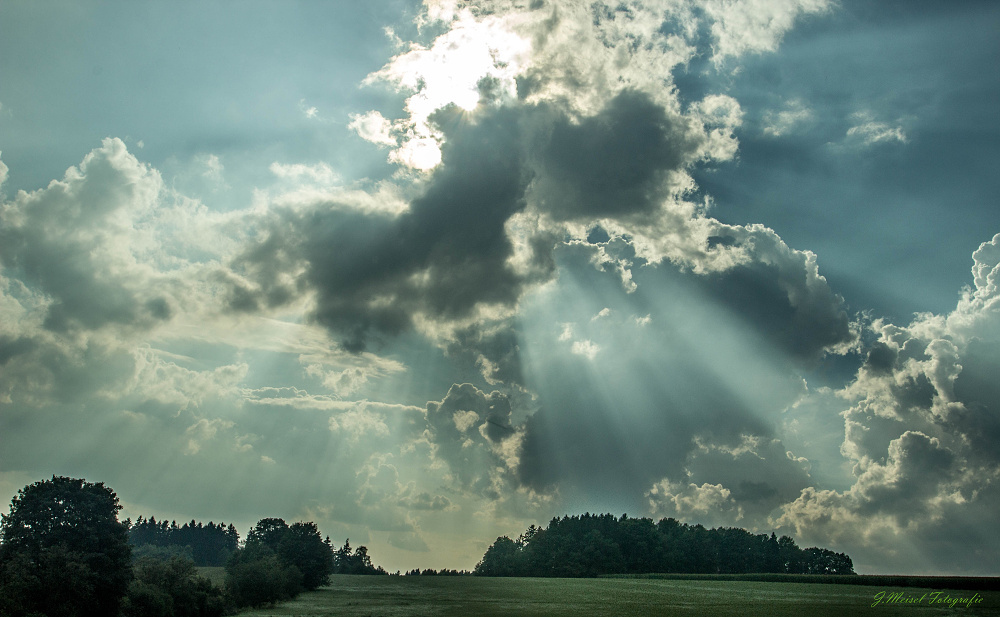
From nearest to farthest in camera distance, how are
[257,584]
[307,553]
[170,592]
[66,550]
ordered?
[66,550] → [170,592] → [257,584] → [307,553]

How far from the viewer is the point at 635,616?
8406 centimetres

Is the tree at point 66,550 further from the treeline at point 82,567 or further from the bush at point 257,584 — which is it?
the bush at point 257,584

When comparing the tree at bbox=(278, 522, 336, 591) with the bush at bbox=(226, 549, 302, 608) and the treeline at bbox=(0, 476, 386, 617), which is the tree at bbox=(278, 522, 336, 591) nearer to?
the bush at bbox=(226, 549, 302, 608)

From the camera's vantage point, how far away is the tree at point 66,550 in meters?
80.6

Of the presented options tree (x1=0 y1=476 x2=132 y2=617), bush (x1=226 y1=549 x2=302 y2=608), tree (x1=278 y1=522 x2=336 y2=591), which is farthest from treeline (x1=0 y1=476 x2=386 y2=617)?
tree (x1=278 y1=522 x2=336 y2=591)

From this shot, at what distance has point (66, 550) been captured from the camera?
289 feet

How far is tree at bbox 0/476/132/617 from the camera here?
264 ft

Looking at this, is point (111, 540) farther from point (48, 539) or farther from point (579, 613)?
point (579, 613)

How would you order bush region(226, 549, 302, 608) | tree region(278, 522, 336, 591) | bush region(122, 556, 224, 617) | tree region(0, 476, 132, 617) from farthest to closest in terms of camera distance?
→ tree region(278, 522, 336, 591)
bush region(226, 549, 302, 608)
bush region(122, 556, 224, 617)
tree region(0, 476, 132, 617)

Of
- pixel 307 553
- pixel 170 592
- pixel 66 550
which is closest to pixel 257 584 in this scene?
pixel 170 592

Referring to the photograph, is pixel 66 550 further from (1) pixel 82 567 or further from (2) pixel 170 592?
(2) pixel 170 592

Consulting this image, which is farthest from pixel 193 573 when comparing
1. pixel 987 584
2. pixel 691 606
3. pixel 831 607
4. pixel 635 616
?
pixel 987 584

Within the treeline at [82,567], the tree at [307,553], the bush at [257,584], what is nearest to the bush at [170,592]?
the treeline at [82,567]

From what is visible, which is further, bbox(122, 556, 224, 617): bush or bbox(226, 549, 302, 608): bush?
bbox(226, 549, 302, 608): bush
